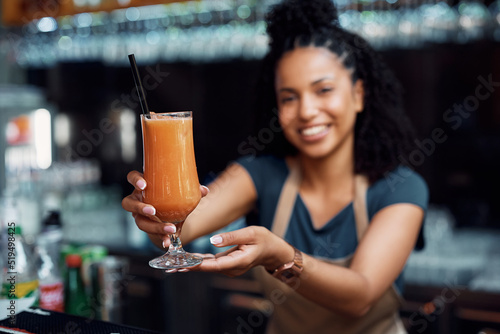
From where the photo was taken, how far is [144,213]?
1.18 metres

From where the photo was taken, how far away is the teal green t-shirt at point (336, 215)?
5.31ft

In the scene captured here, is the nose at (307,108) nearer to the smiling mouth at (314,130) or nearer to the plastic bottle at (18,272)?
the smiling mouth at (314,130)

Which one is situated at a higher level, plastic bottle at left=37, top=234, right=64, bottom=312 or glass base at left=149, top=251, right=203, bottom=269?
glass base at left=149, top=251, right=203, bottom=269

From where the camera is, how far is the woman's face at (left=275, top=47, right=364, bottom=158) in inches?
63.2

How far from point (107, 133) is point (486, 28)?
2697mm

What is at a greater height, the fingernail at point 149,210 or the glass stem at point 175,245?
the fingernail at point 149,210

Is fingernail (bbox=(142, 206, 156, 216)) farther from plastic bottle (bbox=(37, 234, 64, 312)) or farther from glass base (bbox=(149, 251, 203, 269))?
plastic bottle (bbox=(37, 234, 64, 312))

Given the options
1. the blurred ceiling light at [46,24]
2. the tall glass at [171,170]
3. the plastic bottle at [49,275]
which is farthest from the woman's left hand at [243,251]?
the blurred ceiling light at [46,24]

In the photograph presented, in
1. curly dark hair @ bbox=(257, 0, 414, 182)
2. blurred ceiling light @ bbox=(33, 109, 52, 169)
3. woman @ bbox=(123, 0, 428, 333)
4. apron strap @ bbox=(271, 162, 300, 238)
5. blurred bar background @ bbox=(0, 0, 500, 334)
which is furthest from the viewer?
blurred ceiling light @ bbox=(33, 109, 52, 169)

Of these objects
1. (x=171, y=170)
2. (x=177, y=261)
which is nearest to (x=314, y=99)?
(x=171, y=170)

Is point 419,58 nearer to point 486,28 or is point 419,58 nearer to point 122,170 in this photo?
point 486,28

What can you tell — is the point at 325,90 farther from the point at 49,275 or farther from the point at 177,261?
the point at 49,275

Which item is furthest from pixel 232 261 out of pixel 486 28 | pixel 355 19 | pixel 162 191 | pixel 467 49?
pixel 467 49

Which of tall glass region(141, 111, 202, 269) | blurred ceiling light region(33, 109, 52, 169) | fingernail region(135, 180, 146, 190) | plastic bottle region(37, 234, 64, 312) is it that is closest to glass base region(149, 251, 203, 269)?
tall glass region(141, 111, 202, 269)
